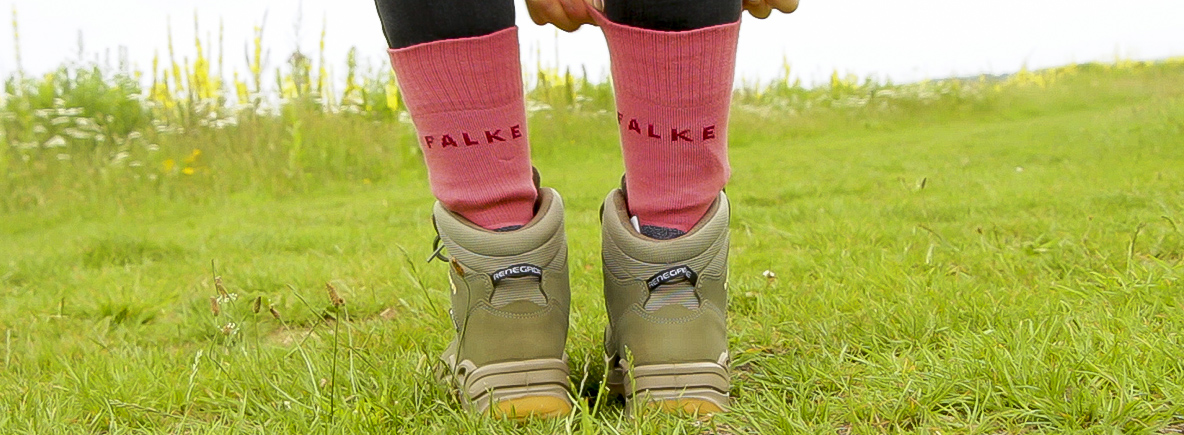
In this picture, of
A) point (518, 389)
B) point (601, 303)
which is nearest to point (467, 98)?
point (518, 389)

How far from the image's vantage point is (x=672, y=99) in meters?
1.23

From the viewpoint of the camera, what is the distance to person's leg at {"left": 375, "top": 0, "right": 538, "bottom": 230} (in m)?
1.20

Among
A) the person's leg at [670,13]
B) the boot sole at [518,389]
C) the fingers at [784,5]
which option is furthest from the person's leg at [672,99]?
the boot sole at [518,389]

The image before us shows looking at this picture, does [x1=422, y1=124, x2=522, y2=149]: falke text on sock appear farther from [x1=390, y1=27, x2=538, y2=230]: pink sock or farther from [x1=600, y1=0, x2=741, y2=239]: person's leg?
[x1=600, y1=0, x2=741, y2=239]: person's leg

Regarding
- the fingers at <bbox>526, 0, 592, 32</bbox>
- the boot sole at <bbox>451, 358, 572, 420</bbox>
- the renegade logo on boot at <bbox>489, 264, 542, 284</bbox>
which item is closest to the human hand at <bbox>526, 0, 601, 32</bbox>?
the fingers at <bbox>526, 0, 592, 32</bbox>

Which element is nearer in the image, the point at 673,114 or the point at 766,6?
the point at 673,114

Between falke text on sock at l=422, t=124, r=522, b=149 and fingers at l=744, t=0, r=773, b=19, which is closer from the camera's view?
falke text on sock at l=422, t=124, r=522, b=149

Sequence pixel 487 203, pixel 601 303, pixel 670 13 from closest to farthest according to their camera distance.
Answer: pixel 670 13, pixel 487 203, pixel 601 303

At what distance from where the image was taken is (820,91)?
10195 mm

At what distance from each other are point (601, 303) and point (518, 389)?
2.32 feet

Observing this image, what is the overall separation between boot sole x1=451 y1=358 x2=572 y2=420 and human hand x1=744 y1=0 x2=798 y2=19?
1.92 ft

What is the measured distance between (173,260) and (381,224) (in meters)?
0.92

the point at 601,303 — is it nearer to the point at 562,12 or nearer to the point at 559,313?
the point at 559,313

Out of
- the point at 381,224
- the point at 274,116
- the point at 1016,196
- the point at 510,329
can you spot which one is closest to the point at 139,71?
the point at 274,116
